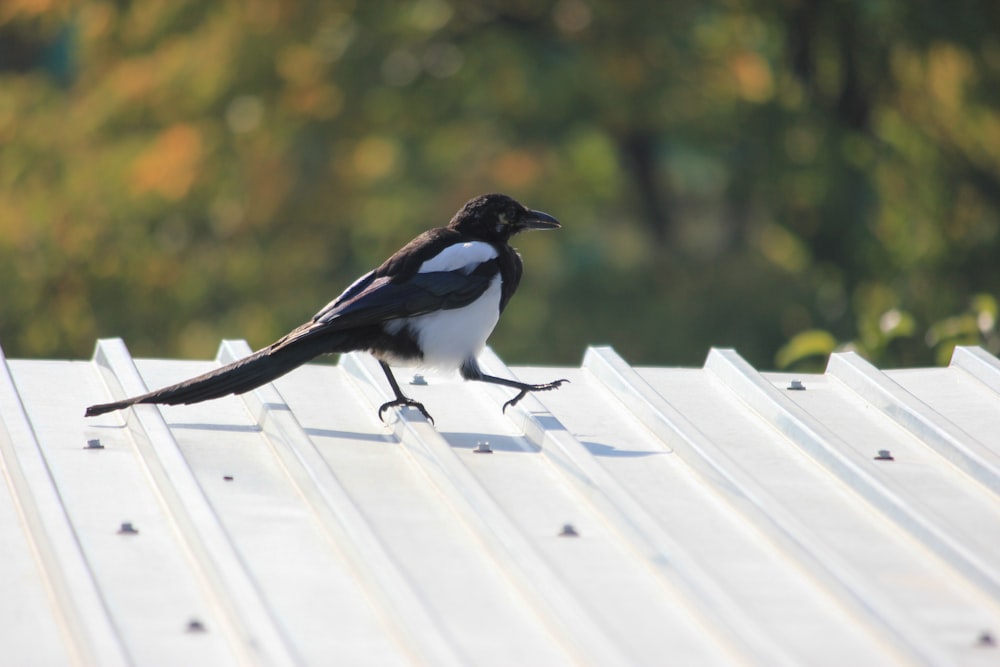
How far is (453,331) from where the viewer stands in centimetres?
506

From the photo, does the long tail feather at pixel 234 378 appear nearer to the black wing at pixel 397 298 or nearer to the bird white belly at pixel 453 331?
the black wing at pixel 397 298

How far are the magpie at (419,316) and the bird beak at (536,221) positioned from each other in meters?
0.21

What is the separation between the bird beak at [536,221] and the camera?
18.8 feet

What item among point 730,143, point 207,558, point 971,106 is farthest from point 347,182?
point 207,558

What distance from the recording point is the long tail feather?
13.8 feet

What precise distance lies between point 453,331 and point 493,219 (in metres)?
0.76

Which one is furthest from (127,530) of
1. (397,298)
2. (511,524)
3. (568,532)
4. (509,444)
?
(397,298)

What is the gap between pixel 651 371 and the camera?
514 cm

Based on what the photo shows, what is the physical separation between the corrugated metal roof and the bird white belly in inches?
8.7

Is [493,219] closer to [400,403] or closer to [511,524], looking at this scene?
[400,403]

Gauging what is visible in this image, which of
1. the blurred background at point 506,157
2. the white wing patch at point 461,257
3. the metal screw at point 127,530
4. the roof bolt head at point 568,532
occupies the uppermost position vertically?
the blurred background at point 506,157

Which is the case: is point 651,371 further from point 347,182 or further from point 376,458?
point 347,182

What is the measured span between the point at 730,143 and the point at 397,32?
10.9ft

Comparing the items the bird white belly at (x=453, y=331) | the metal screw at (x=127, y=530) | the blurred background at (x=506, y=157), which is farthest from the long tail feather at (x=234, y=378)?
the blurred background at (x=506, y=157)
